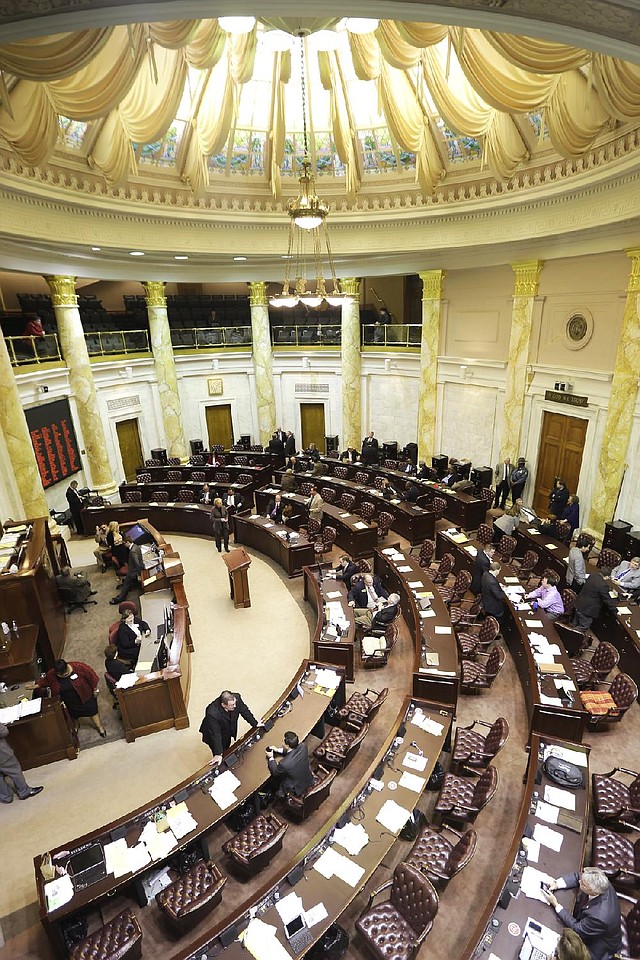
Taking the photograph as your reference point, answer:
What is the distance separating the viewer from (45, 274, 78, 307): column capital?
1383 cm

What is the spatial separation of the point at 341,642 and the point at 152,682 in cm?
282

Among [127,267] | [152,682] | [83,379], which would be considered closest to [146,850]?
[152,682]

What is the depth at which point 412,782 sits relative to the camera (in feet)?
17.2

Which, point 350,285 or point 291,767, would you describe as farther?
point 350,285

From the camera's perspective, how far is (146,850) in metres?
4.64

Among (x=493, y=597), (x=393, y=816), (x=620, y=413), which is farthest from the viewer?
(x=620, y=413)

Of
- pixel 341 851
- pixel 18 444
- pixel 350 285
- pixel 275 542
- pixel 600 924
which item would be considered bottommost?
pixel 275 542

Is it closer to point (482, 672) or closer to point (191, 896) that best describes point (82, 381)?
point (482, 672)

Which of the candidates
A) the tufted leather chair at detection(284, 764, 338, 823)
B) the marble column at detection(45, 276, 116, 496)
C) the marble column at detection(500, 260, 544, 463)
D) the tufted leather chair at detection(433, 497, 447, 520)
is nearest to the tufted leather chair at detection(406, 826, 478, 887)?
the tufted leather chair at detection(284, 764, 338, 823)

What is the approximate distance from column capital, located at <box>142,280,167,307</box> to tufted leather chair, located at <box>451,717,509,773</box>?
15.9 m

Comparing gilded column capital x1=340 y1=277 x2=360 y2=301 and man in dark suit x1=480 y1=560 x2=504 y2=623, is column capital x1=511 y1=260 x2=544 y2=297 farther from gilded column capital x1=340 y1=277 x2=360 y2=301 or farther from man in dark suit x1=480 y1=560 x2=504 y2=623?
man in dark suit x1=480 y1=560 x2=504 y2=623

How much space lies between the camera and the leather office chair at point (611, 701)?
641cm

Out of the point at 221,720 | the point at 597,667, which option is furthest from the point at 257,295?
the point at 597,667

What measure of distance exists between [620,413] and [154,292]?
14.3 meters
